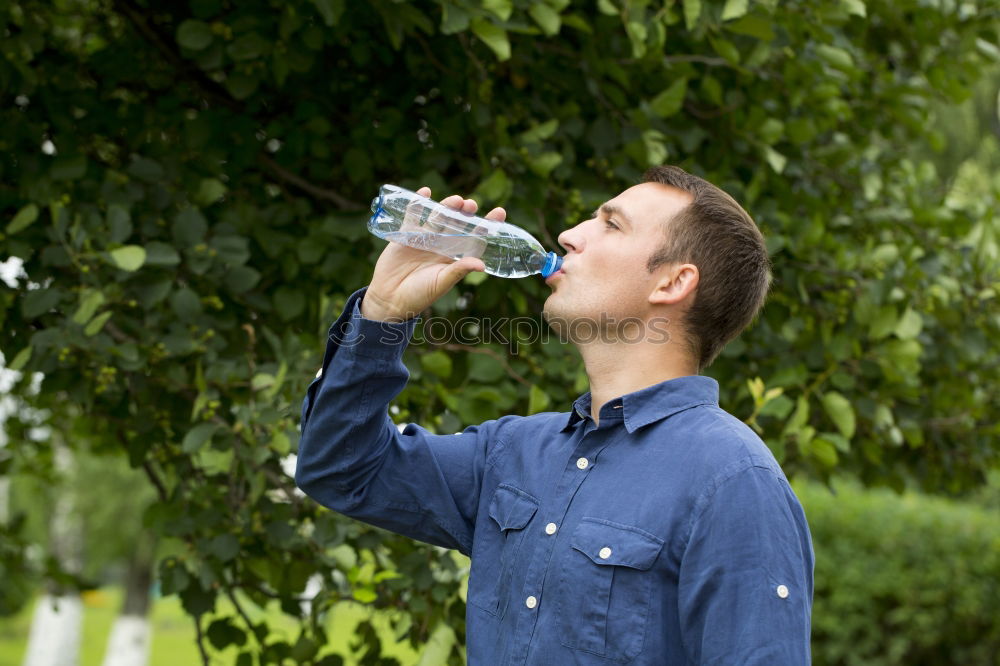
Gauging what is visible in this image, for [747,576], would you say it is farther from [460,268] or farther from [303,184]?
[303,184]

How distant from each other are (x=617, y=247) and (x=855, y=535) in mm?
7677

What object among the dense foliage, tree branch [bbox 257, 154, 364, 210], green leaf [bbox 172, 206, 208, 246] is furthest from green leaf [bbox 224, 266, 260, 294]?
the dense foliage

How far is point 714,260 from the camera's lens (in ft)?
5.96

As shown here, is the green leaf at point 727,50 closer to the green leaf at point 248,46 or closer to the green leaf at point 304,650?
the green leaf at point 248,46

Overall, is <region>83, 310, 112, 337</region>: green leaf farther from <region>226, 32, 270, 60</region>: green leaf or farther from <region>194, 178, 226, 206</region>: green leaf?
<region>226, 32, 270, 60</region>: green leaf

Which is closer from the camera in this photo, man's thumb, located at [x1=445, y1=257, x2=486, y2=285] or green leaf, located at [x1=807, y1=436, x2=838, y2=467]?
man's thumb, located at [x1=445, y1=257, x2=486, y2=285]

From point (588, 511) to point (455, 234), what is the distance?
3.33 feet

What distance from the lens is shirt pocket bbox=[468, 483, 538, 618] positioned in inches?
66.1

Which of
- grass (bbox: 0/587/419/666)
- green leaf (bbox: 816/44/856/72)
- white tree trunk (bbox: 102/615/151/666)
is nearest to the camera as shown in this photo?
green leaf (bbox: 816/44/856/72)

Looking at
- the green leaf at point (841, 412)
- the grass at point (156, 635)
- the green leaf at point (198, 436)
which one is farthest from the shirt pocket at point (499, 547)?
the grass at point (156, 635)

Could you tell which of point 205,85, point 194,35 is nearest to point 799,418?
point 194,35

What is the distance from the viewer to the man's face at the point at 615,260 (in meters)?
1.79

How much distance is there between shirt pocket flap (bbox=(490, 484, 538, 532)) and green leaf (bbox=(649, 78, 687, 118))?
4.64ft

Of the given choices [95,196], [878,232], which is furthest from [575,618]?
[878,232]
